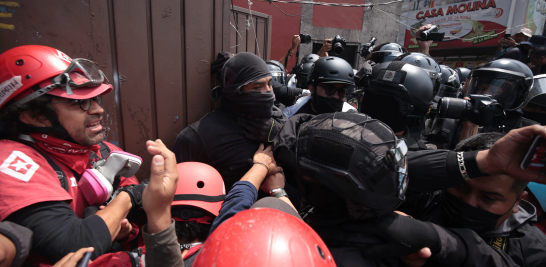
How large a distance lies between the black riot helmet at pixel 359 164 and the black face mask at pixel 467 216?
21.7 inches

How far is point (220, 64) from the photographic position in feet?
8.97

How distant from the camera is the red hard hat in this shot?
1.77 m

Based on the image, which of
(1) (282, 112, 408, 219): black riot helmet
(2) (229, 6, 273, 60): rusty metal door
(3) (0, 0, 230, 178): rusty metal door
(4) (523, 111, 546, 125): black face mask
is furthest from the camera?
(2) (229, 6, 273, 60): rusty metal door

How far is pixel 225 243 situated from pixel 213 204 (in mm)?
991

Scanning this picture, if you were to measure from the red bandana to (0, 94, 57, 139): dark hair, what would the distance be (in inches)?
2.8

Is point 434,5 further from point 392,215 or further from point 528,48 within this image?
point 392,215

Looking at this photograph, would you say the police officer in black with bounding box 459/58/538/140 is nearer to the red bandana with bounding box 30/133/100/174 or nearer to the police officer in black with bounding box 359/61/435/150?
the police officer in black with bounding box 359/61/435/150

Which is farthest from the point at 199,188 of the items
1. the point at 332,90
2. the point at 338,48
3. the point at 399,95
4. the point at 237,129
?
the point at 338,48

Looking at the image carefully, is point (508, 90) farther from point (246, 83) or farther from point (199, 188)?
point (199, 188)

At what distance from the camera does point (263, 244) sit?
2.80 ft

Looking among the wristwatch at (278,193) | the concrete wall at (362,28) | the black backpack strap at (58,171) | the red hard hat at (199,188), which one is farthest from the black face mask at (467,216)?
the concrete wall at (362,28)

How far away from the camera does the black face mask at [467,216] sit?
4.66 feet

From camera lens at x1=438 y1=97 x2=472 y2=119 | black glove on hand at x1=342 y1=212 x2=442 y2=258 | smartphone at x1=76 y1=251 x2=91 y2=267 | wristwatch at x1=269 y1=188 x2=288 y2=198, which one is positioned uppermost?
camera lens at x1=438 y1=97 x2=472 y2=119

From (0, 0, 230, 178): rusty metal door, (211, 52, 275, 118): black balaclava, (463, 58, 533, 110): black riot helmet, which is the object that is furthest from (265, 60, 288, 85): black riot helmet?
(463, 58, 533, 110): black riot helmet
